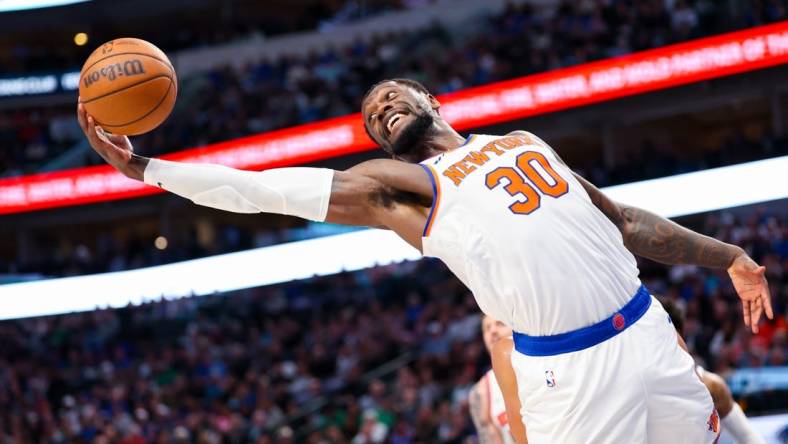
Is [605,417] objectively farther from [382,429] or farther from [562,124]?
[562,124]

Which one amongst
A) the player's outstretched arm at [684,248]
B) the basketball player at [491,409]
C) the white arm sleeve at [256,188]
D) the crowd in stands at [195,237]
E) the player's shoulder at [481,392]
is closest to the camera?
the white arm sleeve at [256,188]

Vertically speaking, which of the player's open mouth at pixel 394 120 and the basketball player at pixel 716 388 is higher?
the player's open mouth at pixel 394 120

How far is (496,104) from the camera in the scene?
15.2 m

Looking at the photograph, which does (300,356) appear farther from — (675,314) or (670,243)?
(670,243)

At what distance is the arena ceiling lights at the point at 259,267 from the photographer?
1339 centimetres

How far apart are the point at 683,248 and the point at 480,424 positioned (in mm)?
2076

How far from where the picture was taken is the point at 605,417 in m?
2.79

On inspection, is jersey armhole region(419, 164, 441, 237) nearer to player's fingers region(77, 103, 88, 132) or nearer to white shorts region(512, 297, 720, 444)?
white shorts region(512, 297, 720, 444)

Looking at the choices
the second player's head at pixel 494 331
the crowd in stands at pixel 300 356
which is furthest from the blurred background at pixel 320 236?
the second player's head at pixel 494 331

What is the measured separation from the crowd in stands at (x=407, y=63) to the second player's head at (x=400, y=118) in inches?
449

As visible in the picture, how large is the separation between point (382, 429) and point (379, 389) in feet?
3.01

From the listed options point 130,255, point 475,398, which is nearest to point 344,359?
point 130,255

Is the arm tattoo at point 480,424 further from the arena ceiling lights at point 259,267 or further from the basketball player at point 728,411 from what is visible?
the arena ceiling lights at point 259,267

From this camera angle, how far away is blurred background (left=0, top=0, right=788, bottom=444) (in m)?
12.2
